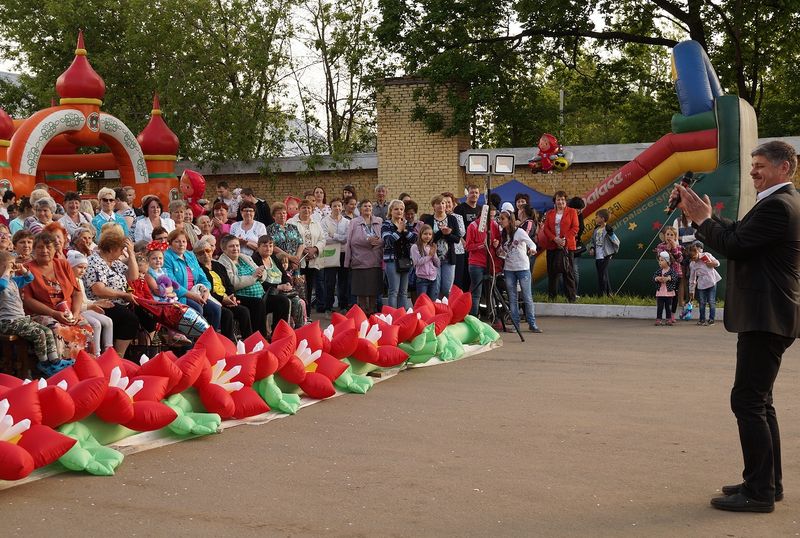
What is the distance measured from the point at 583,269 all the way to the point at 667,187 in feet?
6.56

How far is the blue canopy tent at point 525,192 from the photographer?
2150 cm

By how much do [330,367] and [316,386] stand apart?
360 millimetres

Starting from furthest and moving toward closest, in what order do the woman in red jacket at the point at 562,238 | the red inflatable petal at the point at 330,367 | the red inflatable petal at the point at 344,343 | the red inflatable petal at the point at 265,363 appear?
the woman in red jacket at the point at 562,238
the red inflatable petal at the point at 344,343
the red inflatable petal at the point at 330,367
the red inflatable petal at the point at 265,363

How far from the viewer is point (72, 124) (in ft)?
70.8

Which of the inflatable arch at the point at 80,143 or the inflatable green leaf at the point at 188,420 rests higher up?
the inflatable arch at the point at 80,143

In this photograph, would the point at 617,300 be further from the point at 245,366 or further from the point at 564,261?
the point at 245,366

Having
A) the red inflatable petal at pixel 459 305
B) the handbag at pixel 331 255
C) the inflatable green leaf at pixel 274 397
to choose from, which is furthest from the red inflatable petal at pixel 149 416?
the handbag at pixel 331 255

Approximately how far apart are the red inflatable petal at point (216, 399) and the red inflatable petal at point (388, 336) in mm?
2429

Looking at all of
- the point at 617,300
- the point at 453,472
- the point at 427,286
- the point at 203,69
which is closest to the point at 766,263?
the point at 453,472

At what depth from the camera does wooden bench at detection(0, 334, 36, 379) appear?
8.19 meters

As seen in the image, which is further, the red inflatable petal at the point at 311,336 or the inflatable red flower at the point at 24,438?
the red inflatable petal at the point at 311,336

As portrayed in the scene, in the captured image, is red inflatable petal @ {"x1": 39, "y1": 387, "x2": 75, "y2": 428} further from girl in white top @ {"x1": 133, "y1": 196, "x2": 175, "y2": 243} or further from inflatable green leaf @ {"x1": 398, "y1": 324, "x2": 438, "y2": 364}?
girl in white top @ {"x1": 133, "y1": 196, "x2": 175, "y2": 243}

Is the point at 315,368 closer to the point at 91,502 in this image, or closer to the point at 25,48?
the point at 91,502

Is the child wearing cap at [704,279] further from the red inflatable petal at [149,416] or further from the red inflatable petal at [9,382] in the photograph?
the red inflatable petal at [9,382]
